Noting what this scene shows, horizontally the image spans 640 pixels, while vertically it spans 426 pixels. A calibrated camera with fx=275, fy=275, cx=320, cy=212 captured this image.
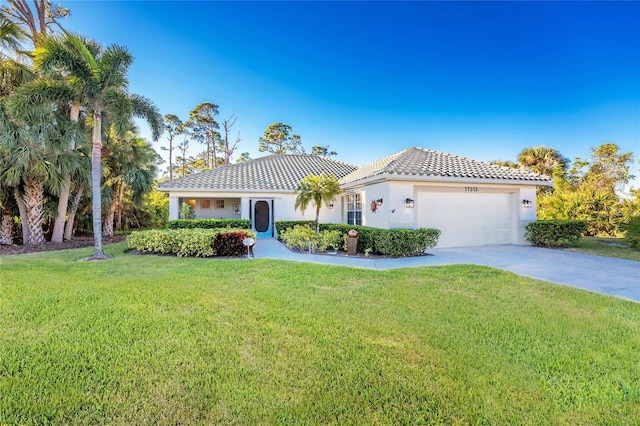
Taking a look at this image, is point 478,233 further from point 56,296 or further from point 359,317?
point 56,296

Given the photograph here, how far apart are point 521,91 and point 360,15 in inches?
388

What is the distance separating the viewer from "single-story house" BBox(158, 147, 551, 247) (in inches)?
456

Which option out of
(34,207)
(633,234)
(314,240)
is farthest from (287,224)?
(633,234)

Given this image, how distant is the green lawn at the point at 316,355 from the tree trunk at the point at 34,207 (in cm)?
1121

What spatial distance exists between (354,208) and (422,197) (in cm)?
416

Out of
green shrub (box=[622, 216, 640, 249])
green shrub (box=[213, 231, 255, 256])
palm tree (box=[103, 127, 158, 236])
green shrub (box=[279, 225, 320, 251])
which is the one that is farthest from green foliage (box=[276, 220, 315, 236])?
green shrub (box=[622, 216, 640, 249])

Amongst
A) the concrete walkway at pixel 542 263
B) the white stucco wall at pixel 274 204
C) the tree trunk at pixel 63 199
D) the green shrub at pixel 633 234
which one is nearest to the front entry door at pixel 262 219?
the white stucco wall at pixel 274 204

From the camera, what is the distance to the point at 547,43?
12.2 metres

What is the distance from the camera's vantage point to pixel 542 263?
874cm

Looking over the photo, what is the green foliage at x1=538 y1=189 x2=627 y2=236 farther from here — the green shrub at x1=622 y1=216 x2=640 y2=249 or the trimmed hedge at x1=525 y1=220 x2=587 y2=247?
the trimmed hedge at x1=525 y1=220 x2=587 y2=247

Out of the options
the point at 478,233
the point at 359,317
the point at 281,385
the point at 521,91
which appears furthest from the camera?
the point at 521,91

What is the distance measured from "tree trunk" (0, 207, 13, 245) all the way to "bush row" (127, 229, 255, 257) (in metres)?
9.73

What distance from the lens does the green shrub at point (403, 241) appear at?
32.9 feet

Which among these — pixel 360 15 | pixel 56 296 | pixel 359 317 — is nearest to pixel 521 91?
pixel 360 15
